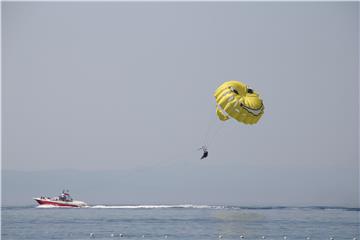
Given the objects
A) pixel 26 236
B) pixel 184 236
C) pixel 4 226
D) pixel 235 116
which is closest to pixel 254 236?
pixel 184 236

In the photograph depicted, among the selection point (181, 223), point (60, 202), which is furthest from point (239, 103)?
point (60, 202)

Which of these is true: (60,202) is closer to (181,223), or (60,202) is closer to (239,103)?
(181,223)

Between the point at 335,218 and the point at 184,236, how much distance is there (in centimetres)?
2157

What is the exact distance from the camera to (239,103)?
45250 millimetres

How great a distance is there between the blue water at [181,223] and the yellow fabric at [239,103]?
832 cm

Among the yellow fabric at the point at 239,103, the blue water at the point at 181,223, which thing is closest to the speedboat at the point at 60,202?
the blue water at the point at 181,223

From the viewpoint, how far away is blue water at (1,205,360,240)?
A: 160ft

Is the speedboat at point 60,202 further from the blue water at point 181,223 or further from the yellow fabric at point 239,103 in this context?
the yellow fabric at point 239,103

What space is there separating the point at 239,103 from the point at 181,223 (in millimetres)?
15108

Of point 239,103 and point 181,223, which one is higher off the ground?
point 239,103

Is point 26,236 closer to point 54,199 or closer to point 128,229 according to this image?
point 128,229

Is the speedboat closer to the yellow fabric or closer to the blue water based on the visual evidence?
the blue water

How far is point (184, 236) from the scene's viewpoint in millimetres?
47281

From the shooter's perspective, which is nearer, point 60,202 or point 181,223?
point 181,223
